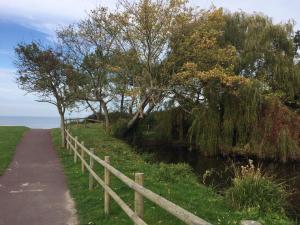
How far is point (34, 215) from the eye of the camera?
343 inches

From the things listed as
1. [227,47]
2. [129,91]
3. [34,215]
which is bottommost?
[34,215]

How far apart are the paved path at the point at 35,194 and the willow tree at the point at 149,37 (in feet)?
36.1

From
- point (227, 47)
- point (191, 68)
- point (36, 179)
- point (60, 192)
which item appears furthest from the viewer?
point (227, 47)

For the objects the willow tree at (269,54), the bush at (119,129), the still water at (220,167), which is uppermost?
the willow tree at (269,54)

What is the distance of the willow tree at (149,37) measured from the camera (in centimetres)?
2586

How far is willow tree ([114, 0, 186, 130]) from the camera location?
84.8 feet

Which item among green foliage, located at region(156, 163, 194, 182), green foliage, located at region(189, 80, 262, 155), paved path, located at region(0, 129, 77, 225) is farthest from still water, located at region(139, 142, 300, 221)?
paved path, located at region(0, 129, 77, 225)

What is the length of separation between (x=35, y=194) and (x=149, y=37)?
17.0m

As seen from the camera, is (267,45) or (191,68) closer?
(191,68)

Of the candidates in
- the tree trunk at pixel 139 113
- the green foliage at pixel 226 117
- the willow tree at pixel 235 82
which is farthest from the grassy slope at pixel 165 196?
the tree trunk at pixel 139 113

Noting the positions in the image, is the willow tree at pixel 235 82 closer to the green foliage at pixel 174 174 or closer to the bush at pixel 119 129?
the bush at pixel 119 129

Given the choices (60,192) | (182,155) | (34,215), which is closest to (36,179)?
(60,192)

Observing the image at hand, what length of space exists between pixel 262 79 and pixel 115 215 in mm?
20383

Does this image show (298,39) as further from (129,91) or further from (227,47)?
(129,91)
